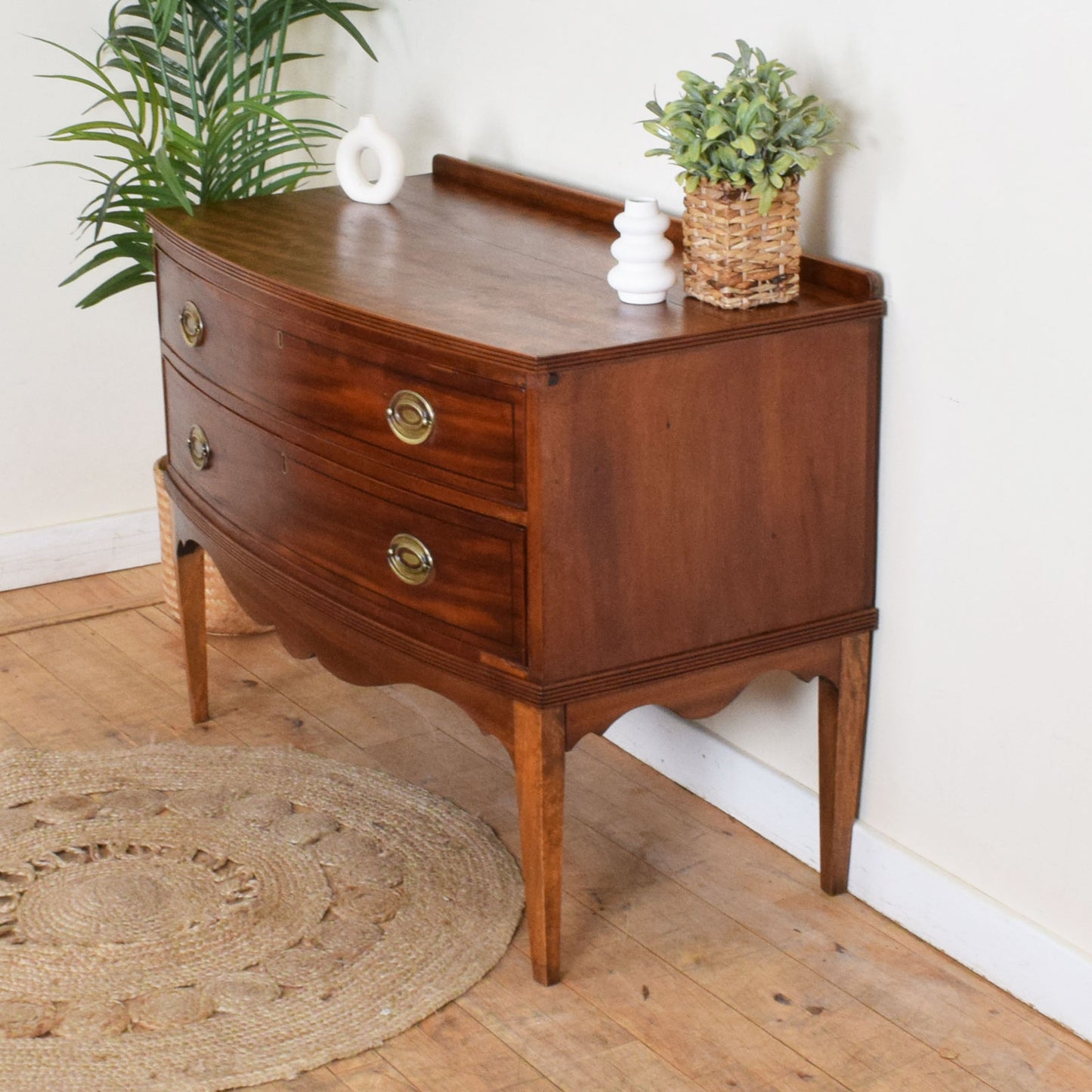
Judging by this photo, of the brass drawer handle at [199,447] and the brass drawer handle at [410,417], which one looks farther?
the brass drawer handle at [199,447]

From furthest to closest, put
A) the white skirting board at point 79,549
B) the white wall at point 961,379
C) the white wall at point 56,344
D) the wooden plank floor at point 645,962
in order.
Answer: the white skirting board at point 79,549
the white wall at point 56,344
the wooden plank floor at point 645,962
the white wall at point 961,379

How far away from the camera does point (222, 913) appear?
7.32ft

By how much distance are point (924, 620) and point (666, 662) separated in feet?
1.18

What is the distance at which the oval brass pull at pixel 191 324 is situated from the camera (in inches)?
94.2

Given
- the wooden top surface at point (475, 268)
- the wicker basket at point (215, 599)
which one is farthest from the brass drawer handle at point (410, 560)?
the wicker basket at point (215, 599)

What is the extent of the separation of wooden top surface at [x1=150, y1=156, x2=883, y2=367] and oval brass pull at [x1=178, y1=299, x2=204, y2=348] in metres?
0.07

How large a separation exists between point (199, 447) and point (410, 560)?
61 cm

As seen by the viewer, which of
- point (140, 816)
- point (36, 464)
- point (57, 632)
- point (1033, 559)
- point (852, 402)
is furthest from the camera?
point (36, 464)

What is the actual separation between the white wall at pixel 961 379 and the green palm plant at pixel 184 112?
0.63 metres

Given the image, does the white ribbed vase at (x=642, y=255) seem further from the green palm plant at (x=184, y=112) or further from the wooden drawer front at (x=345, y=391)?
the green palm plant at (x=184, y=112)

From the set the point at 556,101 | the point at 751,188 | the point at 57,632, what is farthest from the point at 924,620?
the point at 57,632

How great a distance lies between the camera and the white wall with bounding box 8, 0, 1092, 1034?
5.93ft

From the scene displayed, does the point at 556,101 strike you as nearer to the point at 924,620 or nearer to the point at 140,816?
the point at 924,620

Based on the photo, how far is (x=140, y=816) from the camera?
2.49 meters
